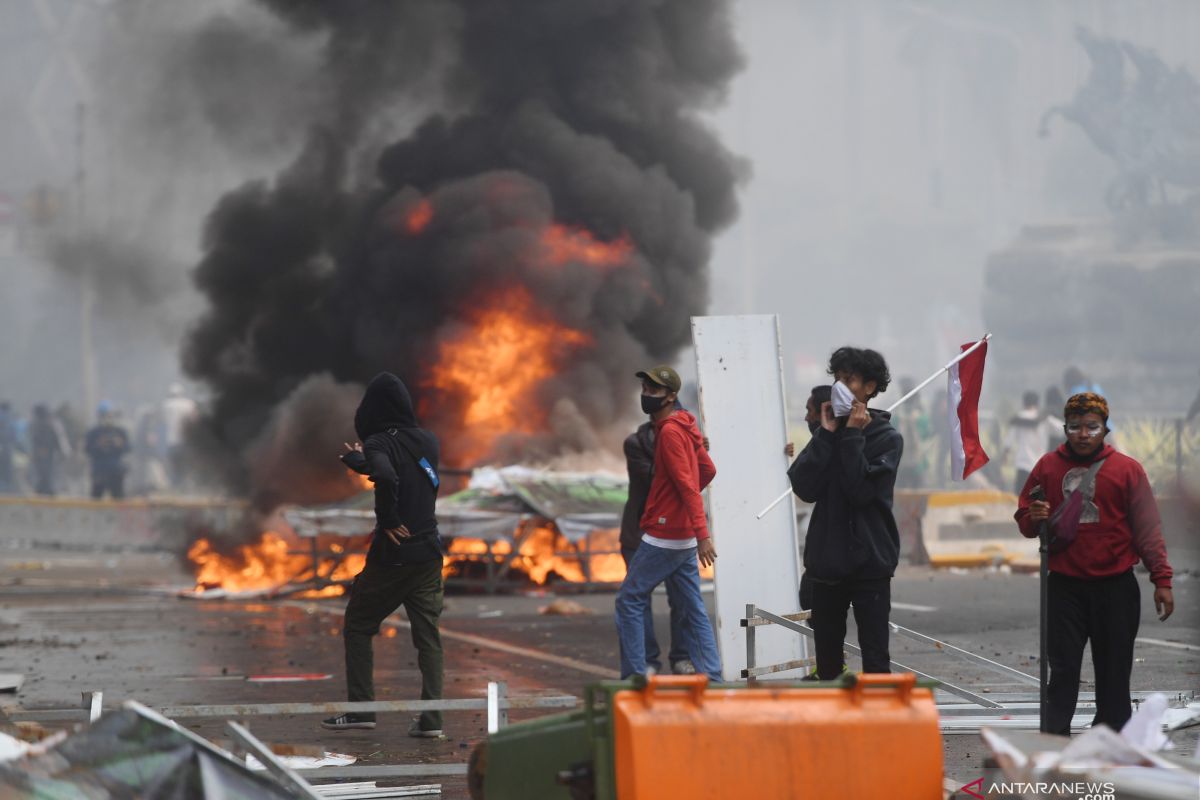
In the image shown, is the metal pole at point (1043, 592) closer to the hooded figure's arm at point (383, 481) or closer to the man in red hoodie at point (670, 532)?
the man in red hoodie at point (670, 532)

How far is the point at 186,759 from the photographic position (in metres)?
4.75

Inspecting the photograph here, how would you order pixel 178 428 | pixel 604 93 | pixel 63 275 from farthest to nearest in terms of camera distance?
pixel 63 275 → pixel 178 428 → pixel 604 93

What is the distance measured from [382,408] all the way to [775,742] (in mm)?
3781

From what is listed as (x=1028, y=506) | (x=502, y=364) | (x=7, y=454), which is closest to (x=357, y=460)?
(x=1028, y=506)

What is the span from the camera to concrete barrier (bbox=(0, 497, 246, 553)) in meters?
26.0

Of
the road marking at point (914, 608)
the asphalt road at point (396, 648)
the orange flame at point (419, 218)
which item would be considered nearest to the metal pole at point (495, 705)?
the asphalt road at point (396, 648)

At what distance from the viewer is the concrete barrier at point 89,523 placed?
26.0 m

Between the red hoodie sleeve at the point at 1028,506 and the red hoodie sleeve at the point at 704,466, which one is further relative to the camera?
the red hoodie sleeve at the point at 704,466

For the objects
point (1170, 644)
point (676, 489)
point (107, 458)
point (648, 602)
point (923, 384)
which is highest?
point (107, 458)

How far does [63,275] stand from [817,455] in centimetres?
3326

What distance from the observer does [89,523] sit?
87.6 feet

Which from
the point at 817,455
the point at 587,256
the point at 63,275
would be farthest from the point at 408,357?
the point at 63,275

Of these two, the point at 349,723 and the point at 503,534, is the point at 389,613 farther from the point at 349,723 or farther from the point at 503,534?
the point at 503,534

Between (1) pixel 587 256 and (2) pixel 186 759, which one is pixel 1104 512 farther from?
(1) pixel 587 256
